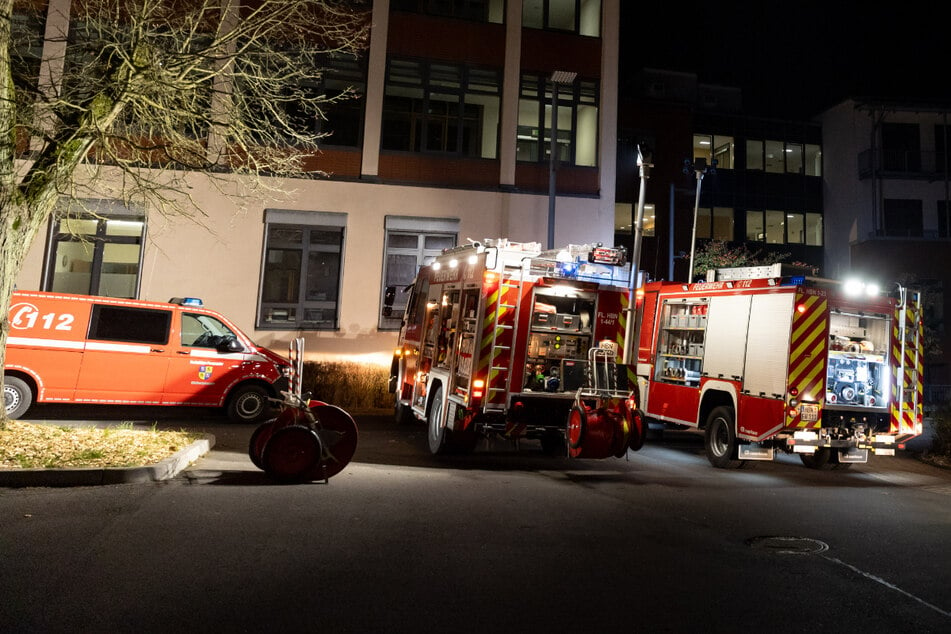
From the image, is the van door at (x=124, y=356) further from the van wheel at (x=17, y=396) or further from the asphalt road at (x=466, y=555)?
the asphalt road at (x=466, y=555)

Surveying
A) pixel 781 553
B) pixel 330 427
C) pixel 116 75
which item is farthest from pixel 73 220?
pixel 781 553

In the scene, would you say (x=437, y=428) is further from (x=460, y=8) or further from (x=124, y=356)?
(x=460, y=8)

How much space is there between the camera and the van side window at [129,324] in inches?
451

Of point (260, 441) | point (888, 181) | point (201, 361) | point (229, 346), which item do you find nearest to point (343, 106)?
point (229, 346)

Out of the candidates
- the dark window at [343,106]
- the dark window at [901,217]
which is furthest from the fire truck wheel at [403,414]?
the dark window at [901,217]

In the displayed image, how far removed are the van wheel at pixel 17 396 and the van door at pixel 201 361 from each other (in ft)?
6.76

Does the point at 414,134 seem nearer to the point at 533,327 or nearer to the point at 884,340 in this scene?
the point at 533,327

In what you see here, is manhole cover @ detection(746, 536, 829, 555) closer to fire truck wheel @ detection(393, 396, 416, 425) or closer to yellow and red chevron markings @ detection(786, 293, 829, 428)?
yellow and red chevron markings @ detection(786, 293, 829, 428)

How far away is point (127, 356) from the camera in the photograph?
11508 mm

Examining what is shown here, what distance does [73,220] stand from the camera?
15.9m

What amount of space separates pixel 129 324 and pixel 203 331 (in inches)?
49.3

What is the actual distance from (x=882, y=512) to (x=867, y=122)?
102 ft

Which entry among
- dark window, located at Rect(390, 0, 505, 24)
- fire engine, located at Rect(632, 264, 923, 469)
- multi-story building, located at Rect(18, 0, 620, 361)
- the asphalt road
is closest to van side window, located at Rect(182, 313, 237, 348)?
the asphalt road

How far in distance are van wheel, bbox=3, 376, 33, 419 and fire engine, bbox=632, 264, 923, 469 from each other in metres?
9.96
